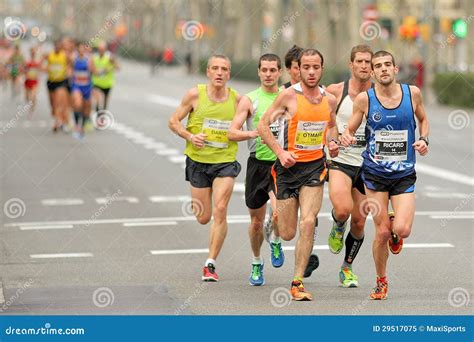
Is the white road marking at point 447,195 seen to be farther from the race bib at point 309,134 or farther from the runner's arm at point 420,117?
the race bib at point 309,134

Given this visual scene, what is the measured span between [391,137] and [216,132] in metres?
1.91

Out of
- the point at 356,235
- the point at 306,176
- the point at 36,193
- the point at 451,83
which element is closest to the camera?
the point at 306,176

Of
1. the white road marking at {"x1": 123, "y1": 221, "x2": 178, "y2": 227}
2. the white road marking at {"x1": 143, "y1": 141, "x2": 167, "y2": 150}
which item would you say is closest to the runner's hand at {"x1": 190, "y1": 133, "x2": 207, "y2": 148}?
the white road marking at {"x1": 123, "y1": 221, "x2": 178, "y2": 227}

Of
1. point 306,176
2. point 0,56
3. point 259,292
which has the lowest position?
point 0,56

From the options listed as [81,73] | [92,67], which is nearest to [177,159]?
[81,73]

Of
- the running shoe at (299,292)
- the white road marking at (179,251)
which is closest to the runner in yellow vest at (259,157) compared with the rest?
the running shoe at (299,292)

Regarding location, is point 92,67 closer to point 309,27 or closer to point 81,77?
point 81,77

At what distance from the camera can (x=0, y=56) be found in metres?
67.5

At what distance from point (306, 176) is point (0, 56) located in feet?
188

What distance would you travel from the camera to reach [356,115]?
11.3 metres

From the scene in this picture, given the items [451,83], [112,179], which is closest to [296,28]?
[451,83]

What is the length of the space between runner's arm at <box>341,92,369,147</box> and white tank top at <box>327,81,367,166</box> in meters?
0.56

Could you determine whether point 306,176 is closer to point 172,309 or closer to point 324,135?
point 324,135

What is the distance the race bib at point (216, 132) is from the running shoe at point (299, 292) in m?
1.76
